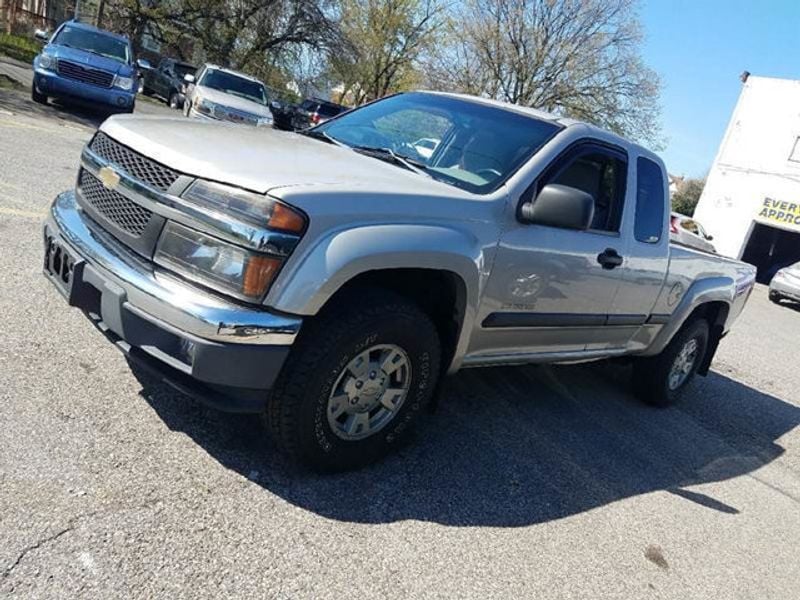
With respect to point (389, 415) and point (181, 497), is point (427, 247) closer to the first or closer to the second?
point (389, 415)

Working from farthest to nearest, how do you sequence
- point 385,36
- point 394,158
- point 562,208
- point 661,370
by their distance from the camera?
1. point 385,36
2. point 661,370
3. point 394,158
4. point 562,208

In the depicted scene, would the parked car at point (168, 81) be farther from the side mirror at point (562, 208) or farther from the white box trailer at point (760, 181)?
the side mirror at point (562, 208)

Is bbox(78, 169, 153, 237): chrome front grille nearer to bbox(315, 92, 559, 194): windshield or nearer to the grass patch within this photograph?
bbox(315, 92, 559, 194): windshield

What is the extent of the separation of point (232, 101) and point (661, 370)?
1196 centimetres

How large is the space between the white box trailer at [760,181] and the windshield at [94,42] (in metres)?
22.6

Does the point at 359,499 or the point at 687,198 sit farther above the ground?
the point at 687,198

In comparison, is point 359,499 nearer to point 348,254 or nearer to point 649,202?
point 348,254

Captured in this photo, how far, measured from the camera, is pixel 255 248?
253 centimetres

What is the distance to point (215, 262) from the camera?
263 centimetres

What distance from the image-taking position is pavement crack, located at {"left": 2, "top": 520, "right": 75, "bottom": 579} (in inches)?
83.7

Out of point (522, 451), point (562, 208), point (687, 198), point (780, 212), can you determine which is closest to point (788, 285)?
point (780, 212)

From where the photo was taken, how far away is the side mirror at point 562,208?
329cm

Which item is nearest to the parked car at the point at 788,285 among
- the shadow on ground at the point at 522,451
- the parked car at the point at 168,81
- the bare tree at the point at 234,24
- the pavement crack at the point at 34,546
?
the shadow on ground at the point at 522,451

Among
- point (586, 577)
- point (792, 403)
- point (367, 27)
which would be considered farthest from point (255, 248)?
point (367, 27)
